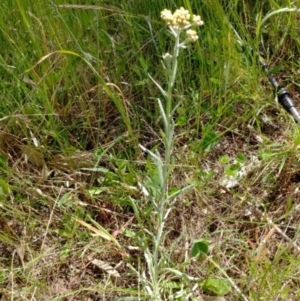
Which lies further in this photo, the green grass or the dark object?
the dark object

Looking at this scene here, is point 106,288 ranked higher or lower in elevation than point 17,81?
lower

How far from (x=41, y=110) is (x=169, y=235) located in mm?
600

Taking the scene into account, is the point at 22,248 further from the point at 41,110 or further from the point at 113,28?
the point at 113,28

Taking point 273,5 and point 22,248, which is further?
point 273,5

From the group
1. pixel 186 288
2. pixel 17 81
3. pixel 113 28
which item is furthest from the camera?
pixel 113 28

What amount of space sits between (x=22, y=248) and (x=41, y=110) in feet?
1.55

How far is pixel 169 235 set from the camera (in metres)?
1.65

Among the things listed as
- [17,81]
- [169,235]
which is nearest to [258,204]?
[169,235]

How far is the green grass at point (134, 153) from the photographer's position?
5.16 ft

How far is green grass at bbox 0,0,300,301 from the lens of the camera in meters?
1.57

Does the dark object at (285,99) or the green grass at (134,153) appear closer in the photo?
the green grass at (134,153)

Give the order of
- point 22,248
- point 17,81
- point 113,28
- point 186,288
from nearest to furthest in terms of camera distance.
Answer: point 186,288 → point 22,248 → point 17,81 → point 113,28

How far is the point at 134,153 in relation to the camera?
5.95 ft

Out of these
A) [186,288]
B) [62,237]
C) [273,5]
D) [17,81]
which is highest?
[17,81]
